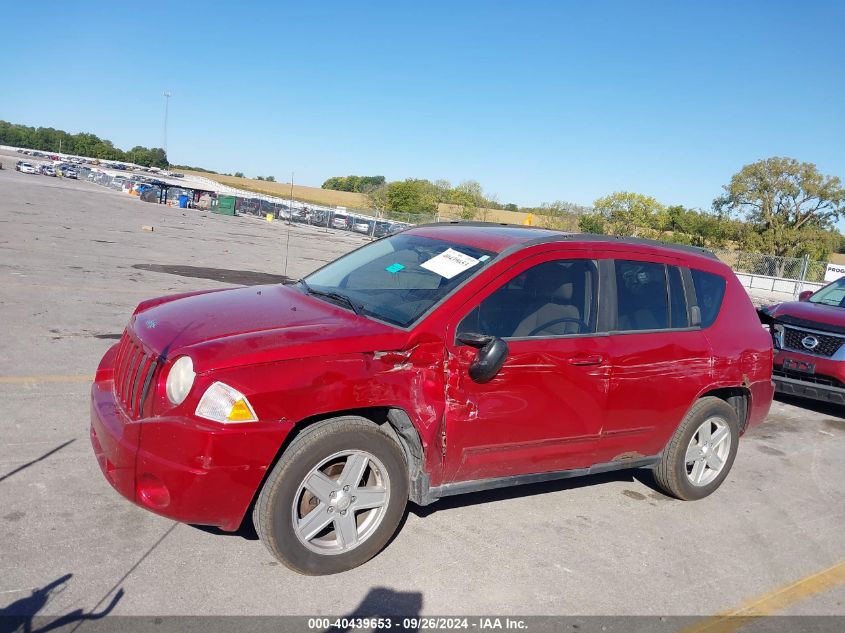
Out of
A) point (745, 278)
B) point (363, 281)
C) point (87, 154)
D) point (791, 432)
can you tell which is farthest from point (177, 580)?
point (87, 154)

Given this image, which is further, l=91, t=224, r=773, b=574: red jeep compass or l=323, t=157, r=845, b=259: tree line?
l=323, t=157, r=845, b=259: tree line

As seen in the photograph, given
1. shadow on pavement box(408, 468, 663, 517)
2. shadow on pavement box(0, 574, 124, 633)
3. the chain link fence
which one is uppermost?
the chain link fence

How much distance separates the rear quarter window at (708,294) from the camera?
17.4ft

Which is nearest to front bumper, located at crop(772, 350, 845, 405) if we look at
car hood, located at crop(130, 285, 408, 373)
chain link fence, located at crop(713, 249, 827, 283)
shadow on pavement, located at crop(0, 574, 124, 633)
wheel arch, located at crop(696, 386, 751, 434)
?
wheel arch, located at crop(696, 386, 751, 434)

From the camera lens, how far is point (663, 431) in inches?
197

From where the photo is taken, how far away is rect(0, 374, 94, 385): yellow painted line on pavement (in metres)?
6.02

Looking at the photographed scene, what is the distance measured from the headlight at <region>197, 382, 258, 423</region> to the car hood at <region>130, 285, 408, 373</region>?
115 millimetres

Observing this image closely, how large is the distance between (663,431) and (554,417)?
3.73ft

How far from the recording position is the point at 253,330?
3666mm

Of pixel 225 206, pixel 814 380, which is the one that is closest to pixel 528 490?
pixel 814 380

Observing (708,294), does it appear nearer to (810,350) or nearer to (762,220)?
(810,350)

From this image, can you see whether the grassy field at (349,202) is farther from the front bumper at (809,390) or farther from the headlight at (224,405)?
the headlight at (224,405)

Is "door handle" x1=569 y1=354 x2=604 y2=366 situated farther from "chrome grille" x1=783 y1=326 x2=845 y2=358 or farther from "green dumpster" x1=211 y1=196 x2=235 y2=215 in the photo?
"green dumpster" x1=211 y1=196 x2=235 y2=215

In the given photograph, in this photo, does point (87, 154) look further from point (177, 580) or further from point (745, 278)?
point (177, 580)
